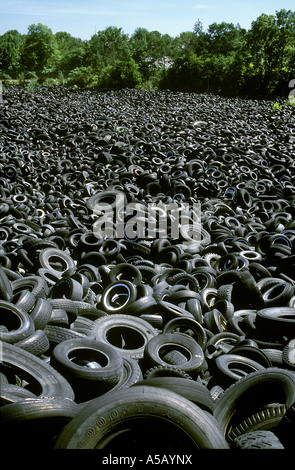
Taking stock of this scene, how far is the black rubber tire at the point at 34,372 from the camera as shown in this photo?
321 cm

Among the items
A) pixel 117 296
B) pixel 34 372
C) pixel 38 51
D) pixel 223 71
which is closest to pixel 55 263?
pixel 117 296

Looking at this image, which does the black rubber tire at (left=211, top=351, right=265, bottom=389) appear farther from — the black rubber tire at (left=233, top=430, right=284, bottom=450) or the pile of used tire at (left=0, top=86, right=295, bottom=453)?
the black rubber tire at (left=233, top=430, right=284, bottom=450)

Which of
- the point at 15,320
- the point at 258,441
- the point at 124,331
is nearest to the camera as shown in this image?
the point at 258,441

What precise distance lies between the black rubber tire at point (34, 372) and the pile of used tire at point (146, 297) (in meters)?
0.01

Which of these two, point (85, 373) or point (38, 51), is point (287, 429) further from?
point (38, 51)

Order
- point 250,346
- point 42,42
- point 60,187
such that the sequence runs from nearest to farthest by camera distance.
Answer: point 250,346 < point 60,187 < point 42,42

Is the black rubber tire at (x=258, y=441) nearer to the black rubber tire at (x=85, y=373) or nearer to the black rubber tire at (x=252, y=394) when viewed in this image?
the black rubber tire at (x=252, y=394)

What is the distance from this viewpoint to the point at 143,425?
2.52m

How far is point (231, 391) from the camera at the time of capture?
3.56m

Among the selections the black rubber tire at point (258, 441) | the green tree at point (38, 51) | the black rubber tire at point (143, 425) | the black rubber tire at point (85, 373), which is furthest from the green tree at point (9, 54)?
the black rubber tire at point (258, 441)

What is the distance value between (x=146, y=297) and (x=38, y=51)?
88724 millimetres
